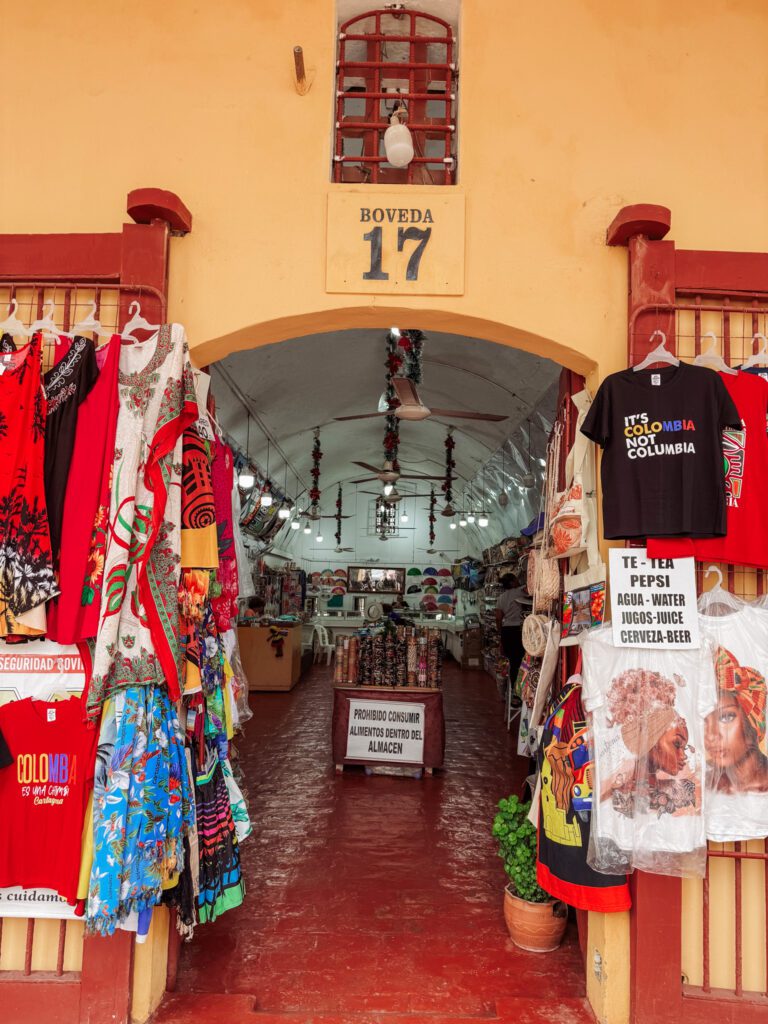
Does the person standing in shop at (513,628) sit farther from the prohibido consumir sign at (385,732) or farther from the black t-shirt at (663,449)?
the black t-shirt at (663,449)

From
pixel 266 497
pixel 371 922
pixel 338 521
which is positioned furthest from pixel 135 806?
pixel 338 521

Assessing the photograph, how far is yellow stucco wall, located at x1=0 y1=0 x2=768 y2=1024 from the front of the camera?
3184mm

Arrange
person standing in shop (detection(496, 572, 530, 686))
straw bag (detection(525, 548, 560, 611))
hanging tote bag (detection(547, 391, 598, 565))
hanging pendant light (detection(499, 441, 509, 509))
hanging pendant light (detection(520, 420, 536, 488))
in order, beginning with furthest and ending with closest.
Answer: hanging pendant light (detection(499, 441, 509, 509)) → hanging pendant light (detection(520, 420, 536, 488)) → person standing in shop (detection(496, 572, 530, 686)) → straw bag (detection(525, 548, 560, 611)) → hanging tote bag (detection(547, 391, 598, 565))

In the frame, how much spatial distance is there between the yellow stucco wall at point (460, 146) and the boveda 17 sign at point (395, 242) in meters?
0.06

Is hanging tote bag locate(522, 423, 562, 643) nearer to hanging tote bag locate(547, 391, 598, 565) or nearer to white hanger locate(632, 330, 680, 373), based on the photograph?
hanging tote bag locate(547, 391, 598, 565)

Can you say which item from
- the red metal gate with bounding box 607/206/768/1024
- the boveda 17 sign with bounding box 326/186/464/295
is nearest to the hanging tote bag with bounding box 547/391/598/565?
the red metal gate with bounding box 607/206/768/1024

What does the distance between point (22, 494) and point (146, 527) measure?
499mm

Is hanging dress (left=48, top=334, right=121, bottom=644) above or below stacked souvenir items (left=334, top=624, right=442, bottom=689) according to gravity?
above

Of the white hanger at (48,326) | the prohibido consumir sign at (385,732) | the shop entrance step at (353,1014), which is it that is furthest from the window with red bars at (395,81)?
the prohibido consumir sign at (385,732)

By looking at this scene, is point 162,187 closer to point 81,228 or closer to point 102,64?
point 81,228

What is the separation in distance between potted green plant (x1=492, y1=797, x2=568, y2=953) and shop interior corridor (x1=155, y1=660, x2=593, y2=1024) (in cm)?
8

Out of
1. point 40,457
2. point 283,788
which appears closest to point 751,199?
point 40,457

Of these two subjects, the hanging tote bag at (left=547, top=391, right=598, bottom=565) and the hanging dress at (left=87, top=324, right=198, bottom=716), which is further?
the hanging tote bag at (left=547, top=391, right=598, bottom=565)

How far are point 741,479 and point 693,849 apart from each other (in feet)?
4.77
